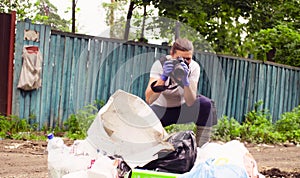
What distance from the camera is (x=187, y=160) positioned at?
2.77 m

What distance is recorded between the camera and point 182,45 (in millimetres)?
3088

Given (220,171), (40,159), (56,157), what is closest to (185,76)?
(56,157)

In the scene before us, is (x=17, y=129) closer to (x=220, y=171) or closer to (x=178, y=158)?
(x=178, y=158)

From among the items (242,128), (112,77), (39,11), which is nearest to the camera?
(112,77)

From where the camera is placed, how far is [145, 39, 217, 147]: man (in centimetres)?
301

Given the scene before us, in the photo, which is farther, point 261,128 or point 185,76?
point 261,128

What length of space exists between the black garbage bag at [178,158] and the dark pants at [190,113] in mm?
243

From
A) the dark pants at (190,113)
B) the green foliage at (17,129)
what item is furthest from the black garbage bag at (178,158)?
the green foliage at (17,129)

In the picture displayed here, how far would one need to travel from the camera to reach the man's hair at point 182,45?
3.09 meters

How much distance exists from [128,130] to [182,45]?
0.54 meters

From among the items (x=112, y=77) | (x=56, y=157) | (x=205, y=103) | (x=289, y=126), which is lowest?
(x=289, y=126)

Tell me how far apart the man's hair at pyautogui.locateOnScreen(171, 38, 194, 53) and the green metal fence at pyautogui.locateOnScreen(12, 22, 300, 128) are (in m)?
0.10

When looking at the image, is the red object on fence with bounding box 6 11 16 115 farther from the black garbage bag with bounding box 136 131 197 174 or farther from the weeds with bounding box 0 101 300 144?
the black garbage bag with bounding box 136 131 197 174

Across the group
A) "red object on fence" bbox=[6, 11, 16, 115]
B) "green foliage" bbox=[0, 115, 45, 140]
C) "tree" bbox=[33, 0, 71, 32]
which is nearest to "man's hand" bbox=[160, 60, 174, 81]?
"green foliage" bbox=[0, 115, 45, 140]
